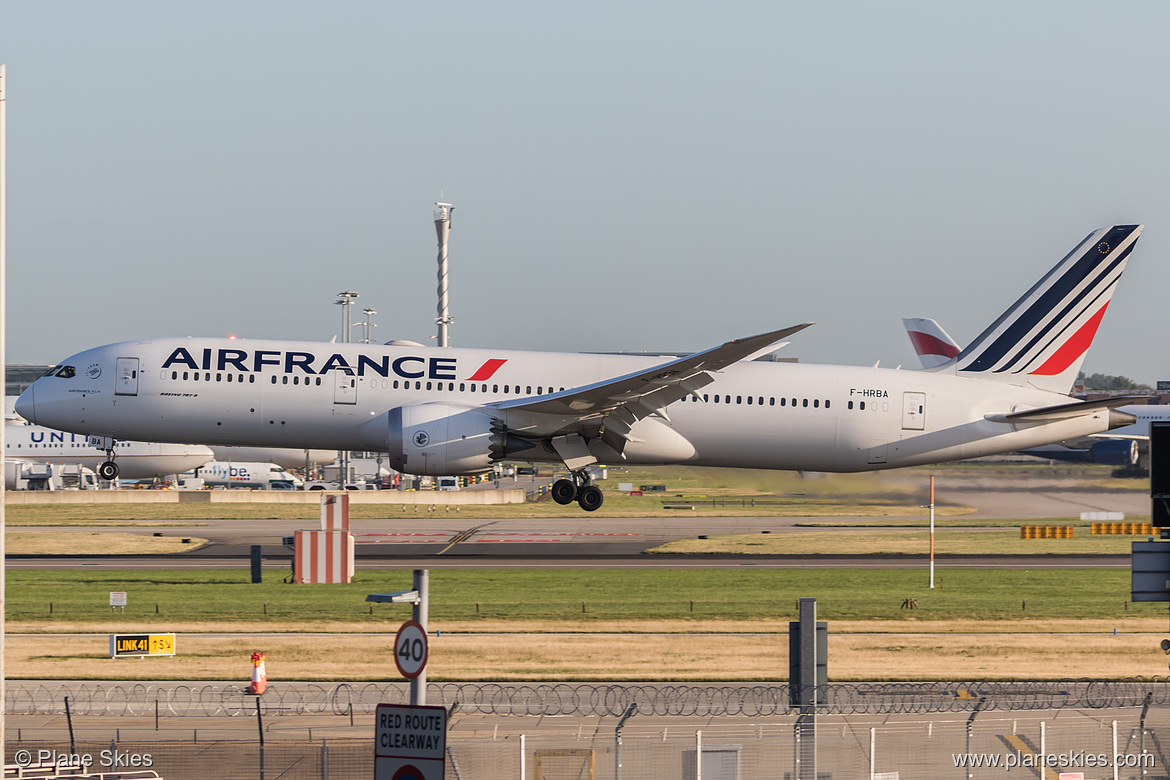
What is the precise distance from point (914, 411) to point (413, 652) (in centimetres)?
3225

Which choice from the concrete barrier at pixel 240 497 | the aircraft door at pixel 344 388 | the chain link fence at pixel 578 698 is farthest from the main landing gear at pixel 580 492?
the concrete barrier at pixel 240 497

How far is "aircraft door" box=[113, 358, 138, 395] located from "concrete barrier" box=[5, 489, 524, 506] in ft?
170

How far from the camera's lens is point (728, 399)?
41.0 meters

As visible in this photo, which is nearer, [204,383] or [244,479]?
[204,383]

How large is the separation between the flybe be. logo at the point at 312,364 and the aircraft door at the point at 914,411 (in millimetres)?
14192

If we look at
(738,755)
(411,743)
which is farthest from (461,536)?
(411,743)

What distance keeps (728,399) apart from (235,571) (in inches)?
842

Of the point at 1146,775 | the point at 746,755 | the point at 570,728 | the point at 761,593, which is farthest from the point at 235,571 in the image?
the point at 1146,775

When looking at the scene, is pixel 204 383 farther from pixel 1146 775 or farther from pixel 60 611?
pixel 1146 775

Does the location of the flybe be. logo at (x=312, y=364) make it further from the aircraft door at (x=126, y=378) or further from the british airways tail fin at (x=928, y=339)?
the british airways tail fin at (x=928, y=339)

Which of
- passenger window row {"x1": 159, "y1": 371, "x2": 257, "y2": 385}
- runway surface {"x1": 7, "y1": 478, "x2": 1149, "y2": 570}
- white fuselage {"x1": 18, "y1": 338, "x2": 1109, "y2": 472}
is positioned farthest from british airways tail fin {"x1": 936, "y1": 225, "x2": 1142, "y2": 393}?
passenger window row {"x1": 159, "y1": 371, "x2": 257, "y2": 385}

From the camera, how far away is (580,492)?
41.0 meters

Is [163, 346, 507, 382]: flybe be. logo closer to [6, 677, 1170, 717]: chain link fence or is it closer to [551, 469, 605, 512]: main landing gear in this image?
[551, 469, 605, 512]: main landing gear

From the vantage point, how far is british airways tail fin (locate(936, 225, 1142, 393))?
44.1 metres
